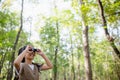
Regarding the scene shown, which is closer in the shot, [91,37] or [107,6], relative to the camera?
[107,6]

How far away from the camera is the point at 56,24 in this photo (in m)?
34.1

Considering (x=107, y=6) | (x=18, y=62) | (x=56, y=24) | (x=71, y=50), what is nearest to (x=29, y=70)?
(x=18, y=62)

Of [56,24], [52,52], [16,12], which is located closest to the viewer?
[16,12]

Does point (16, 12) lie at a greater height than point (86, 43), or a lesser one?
greater

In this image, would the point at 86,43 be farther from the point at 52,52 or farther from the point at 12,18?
the point at 52,52

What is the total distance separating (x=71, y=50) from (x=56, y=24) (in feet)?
24.6

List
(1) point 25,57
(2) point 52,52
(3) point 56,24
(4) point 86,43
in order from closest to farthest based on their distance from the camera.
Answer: (1) point 25,57 < (4) point 86,43 < (3) point 56,24 < (2) point 52,52

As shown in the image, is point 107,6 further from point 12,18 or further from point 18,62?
point 12,18

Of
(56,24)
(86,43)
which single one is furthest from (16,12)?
(86,43)

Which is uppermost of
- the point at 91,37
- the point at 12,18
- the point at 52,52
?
the point at 12,18

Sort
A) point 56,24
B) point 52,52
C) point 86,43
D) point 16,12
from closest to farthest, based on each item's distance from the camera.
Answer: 1. point 86,43
2. point 16,12
3. point 56,24
4. point 52,52

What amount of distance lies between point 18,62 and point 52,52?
33852 millimetres

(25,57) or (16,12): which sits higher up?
(16,12)

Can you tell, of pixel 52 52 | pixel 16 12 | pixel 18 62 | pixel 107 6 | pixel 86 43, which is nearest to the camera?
pixel 18 62
